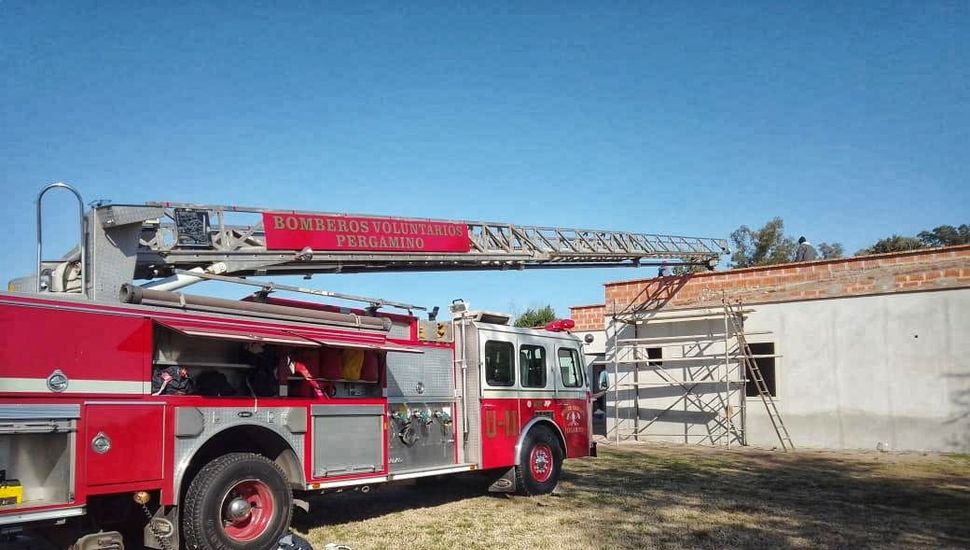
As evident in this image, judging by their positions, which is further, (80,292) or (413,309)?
(413,309)

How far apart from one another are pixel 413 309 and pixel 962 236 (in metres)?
53.8

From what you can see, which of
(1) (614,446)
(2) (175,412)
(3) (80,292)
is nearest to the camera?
(2) (175,412)

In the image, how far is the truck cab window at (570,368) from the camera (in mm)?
12147

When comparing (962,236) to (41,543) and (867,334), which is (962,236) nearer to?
(867,334)

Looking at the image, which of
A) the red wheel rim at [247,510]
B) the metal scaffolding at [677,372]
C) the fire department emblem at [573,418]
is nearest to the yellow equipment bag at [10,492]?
the red wheel rim at [247,510]

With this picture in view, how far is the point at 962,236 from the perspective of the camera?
2069 inches

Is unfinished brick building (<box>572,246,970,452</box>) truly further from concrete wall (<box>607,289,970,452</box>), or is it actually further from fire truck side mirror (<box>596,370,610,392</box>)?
fire truck side mirror (<box>596,370,610,392</box>)

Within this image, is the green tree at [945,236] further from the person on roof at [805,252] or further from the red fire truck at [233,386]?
the red fire truck at [233,386]

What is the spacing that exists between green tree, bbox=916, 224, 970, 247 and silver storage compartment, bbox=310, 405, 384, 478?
170ft

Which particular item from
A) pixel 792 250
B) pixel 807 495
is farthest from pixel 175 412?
pixel 792 250

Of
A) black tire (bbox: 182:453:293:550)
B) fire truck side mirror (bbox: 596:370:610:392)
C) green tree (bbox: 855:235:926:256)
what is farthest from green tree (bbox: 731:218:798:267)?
black tire (bbox: 182:453:293:550)

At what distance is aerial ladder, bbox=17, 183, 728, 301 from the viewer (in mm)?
7449

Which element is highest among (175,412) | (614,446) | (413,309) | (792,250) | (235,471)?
(792,250)

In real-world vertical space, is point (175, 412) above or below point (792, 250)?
below
